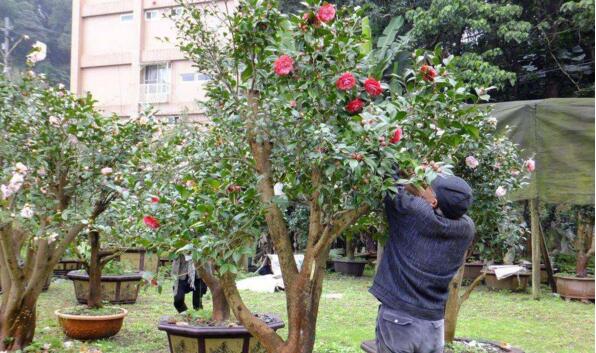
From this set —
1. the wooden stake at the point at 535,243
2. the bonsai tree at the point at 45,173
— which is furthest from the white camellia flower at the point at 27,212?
the wooden stake at the point at 535,243

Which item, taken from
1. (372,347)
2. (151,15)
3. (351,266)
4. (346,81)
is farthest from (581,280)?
(151,15)

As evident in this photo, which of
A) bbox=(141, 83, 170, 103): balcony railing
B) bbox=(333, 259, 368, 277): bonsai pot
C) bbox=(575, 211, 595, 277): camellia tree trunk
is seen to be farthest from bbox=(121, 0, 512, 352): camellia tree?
bbox=(141, 83, 170, 103): balcony railing

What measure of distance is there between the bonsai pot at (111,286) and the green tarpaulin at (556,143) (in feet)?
18.0

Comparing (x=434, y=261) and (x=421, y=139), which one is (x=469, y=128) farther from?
(x=434, y=261)

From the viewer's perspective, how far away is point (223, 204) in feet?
9.16

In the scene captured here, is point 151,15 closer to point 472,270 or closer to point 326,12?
point 472,270

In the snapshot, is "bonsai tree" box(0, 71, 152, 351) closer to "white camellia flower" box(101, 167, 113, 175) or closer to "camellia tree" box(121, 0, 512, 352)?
"white camellia flower" box(101, 167, 113, 175)

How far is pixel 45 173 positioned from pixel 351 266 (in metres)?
8.73

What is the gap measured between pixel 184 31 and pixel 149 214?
3.52 ft

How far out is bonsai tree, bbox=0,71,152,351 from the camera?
437 cm

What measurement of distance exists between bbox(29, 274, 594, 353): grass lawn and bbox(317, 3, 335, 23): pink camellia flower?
12.0 ft

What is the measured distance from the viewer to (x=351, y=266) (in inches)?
494

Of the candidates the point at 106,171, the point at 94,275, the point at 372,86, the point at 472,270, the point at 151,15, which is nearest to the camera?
the point at 372,86

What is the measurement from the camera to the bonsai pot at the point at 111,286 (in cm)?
798
